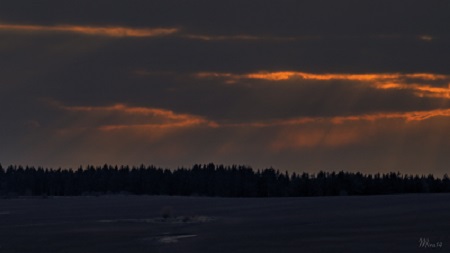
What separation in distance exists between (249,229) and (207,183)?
10533cm

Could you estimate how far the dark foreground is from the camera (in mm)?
46178

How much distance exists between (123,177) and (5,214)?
3891 inches

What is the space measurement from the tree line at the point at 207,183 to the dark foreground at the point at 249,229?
58.2 metres

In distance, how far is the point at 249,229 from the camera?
188 ft

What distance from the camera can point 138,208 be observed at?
283ft

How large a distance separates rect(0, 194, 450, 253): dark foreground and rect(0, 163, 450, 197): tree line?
58154 millimetres
